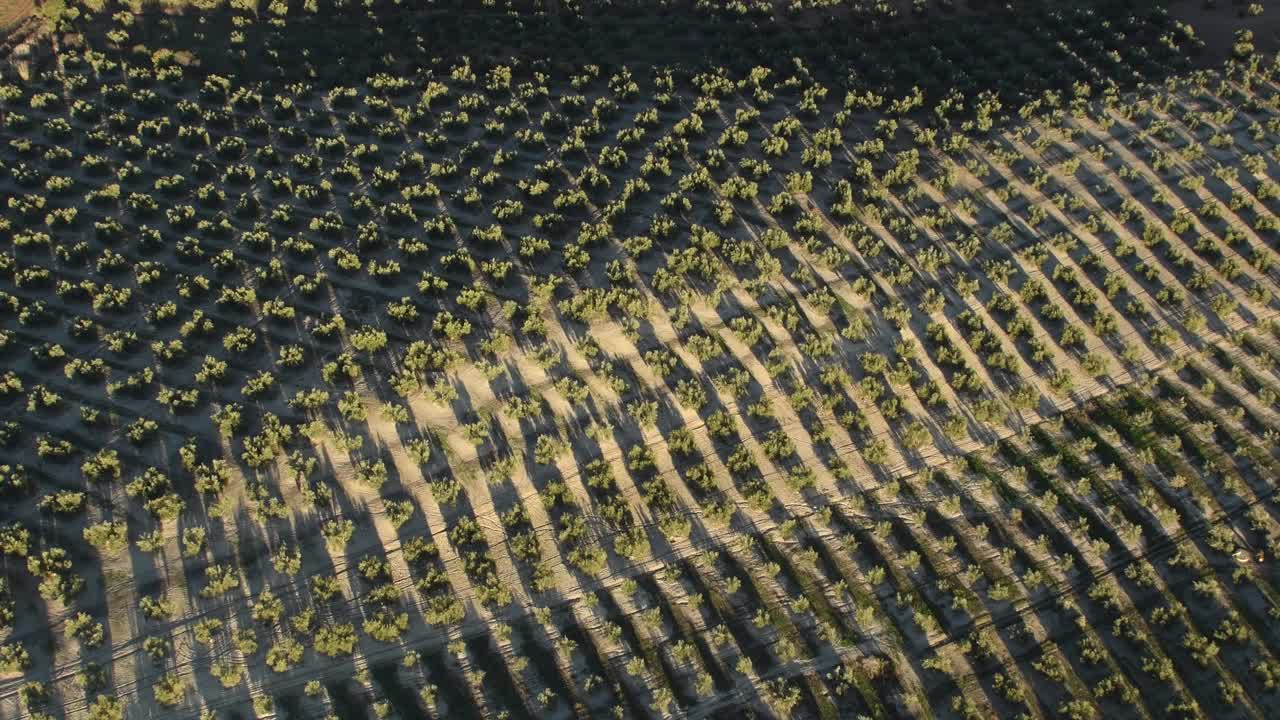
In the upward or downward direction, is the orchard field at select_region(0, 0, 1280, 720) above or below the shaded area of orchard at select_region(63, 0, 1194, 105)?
below

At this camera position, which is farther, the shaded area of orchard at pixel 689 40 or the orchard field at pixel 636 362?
the shaded area of orchard at pixel 689 40

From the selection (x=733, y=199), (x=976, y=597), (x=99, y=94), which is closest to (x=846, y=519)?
(x=976, y=597)

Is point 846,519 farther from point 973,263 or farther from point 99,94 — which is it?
point 99,94

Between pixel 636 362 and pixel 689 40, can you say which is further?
pixel 689 40

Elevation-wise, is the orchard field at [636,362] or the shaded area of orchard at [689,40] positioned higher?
the shaded area of orchard at [689,40]

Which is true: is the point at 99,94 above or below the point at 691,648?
above

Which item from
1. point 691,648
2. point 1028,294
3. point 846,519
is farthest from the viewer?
point 1028,294

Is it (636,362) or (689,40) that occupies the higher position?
(689,40)

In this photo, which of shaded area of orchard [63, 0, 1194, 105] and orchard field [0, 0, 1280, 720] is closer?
orchard field [0, 0, 1280, 720]
